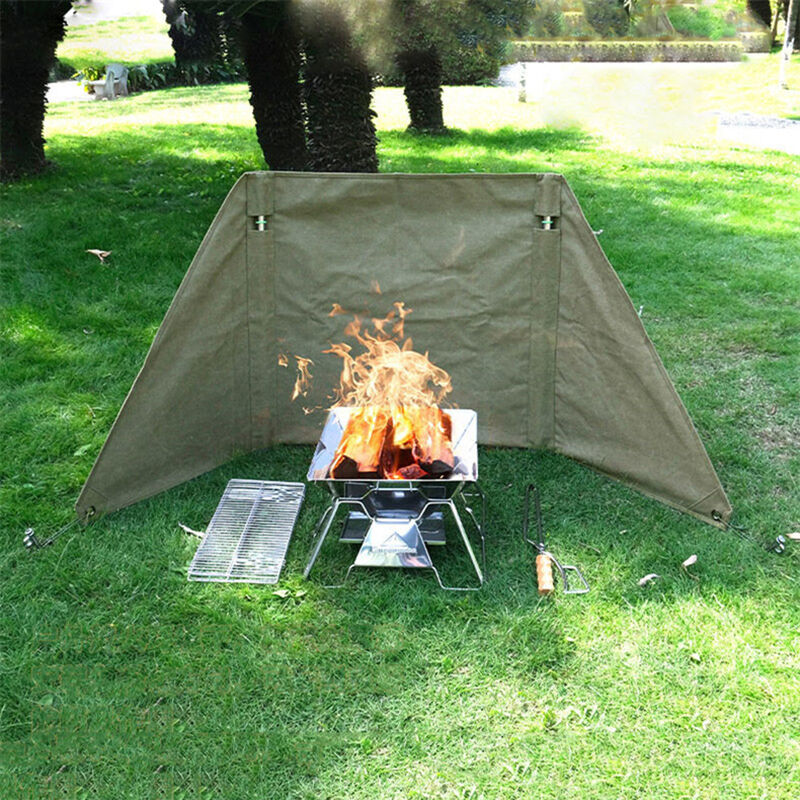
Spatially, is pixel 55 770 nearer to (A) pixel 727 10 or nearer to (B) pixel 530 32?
(B) pixel 530 32

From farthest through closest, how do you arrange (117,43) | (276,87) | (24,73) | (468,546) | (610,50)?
(117,43) → (610,50) → (24,73) → (276,87) → (468,546)

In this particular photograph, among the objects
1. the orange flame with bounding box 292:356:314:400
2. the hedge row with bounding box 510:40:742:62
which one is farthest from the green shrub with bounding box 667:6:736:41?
the orange flame with bounding box 292:356:314:400

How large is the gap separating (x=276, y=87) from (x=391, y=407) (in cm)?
684

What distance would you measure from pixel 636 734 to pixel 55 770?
1.96 m

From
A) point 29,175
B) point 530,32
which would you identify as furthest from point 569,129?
point 29,175

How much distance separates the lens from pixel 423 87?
13.5 m

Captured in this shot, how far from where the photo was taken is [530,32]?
1087 centimetres

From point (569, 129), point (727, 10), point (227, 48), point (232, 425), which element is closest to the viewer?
point (232, 425)

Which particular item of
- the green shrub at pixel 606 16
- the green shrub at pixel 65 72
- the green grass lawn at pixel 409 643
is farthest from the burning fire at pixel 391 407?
the green shrub at pixel 65 72

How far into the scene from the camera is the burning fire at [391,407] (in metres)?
3.79

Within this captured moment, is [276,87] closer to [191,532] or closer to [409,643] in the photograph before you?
[191,532]

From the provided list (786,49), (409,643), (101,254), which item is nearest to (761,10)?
(786,49)

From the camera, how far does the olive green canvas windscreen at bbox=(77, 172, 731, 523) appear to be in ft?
13.8

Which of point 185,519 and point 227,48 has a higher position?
point 227,48
